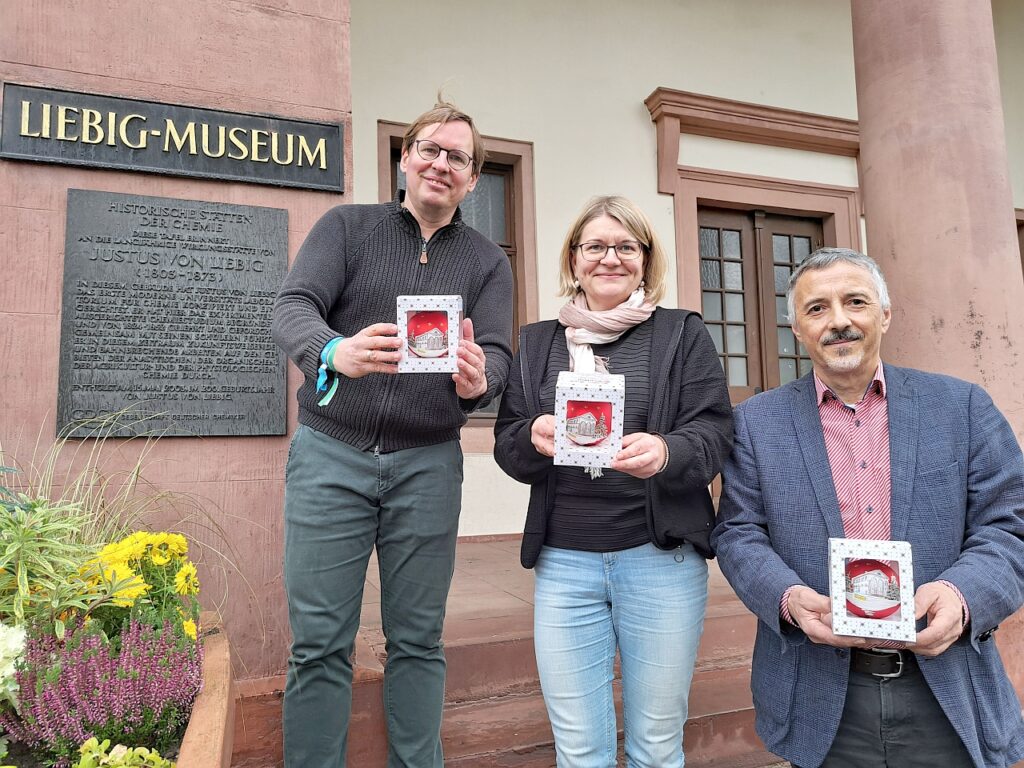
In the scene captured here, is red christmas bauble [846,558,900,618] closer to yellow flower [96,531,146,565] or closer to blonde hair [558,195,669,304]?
blonde hair [558,195,669,304]

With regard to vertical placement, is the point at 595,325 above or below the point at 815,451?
above

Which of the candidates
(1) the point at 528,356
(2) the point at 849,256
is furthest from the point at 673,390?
(2) the point at 849,256

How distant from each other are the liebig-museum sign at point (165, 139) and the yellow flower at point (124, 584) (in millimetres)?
1774

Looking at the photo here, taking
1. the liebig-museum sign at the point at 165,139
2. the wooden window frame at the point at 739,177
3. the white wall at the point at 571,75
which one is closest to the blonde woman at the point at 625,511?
the liebig-museum sign at the point at 165,139

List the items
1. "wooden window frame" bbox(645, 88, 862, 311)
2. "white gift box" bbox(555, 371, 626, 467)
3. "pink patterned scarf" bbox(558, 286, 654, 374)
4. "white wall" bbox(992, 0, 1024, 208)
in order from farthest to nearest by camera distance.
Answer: "white wall" bbox(992, 0, 1024, 208) → "wooden window frame" bbox(645, 88, 862, 311) → "pink patterned scarf" bbox(558, 286, 654, 374) → "white gift box" bbox(555, 371, 626, 467)

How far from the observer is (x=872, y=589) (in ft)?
5.56

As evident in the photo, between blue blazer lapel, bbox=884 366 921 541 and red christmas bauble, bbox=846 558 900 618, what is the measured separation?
0.25 m

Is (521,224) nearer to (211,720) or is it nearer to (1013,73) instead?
(211,720)

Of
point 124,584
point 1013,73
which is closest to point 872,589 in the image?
point 124,584

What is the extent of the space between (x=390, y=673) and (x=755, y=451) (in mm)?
1289

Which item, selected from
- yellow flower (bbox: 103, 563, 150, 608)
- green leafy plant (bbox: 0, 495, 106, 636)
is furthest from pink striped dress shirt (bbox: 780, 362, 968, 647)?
green leafy plant (bbox: 0, 495, 106, 636)

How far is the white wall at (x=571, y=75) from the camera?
22.3ft

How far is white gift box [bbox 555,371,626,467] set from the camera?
6.29 ft

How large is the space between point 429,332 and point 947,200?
10.5 ft
